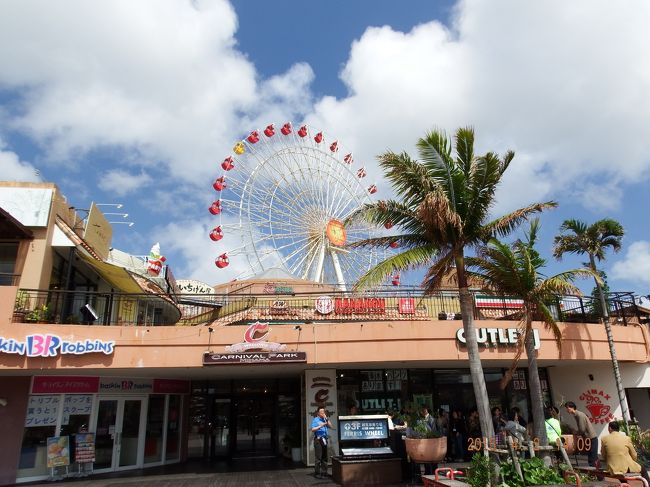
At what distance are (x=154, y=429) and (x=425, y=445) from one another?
10.2 m

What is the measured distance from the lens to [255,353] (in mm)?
13641

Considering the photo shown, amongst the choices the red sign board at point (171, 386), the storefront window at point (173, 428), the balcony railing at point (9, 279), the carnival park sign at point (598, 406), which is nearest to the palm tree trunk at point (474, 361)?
the carnival park sign at point (598, 406)

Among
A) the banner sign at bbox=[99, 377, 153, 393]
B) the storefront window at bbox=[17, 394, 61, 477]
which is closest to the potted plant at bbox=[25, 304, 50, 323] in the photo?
the storefront window at bbox=[17, 394, 61, 477]

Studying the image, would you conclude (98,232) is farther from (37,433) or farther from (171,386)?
(37,433)

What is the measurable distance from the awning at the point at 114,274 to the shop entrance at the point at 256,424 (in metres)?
6.03

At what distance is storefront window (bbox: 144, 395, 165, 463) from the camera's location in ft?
54.2

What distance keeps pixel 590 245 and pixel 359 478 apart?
Answer: 12134mm

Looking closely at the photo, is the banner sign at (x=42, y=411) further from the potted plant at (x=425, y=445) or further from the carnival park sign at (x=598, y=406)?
the carnival park sign at (x=598, y=406)

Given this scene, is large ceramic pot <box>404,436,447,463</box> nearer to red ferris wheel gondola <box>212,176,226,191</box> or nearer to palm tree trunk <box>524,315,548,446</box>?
palm tree trunk <box>524,315,548,446</box>

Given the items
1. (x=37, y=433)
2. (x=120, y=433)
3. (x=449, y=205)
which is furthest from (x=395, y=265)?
(x=37, y=433)

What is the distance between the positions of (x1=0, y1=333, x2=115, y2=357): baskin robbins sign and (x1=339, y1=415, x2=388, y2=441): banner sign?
6.50 meters

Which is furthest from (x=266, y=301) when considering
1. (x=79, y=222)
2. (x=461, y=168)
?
(x=461, y=168)

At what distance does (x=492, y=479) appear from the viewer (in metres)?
8.70

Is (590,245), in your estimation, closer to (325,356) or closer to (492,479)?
(325,356)
